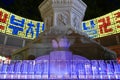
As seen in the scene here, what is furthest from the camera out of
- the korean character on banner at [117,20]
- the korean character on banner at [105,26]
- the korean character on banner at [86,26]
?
the korean character on banner at [86,26]

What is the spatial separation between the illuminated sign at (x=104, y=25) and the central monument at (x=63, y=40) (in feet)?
34.6

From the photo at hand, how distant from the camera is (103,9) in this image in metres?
19.3

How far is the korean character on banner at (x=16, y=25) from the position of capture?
17094 millimetres

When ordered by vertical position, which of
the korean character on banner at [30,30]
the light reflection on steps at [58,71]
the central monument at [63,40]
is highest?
the korean character on banner at [30,30]

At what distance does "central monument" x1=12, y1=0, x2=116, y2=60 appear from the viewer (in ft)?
16.3

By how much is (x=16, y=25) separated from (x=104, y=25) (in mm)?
8039

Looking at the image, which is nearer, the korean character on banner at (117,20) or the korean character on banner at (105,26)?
the korean character on banner at (117,20)

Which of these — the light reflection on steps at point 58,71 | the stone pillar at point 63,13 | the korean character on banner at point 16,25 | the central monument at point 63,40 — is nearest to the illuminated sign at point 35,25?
the korean character on banner at point 16,25

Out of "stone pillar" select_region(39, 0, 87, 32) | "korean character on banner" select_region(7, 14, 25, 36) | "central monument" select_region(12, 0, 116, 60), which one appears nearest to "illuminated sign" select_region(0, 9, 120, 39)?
"korean character on banner" select_region(7, 14, 25, 36)

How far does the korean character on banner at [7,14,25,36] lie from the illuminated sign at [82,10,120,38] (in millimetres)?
5851

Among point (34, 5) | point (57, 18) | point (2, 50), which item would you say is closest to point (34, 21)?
point (34, 5)

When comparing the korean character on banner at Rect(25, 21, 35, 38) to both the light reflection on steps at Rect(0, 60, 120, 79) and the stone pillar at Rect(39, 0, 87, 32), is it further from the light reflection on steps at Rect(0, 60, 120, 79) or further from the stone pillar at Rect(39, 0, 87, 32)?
the light reflection on steps at Rect(0, 60, 120, 79)

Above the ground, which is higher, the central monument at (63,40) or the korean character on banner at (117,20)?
the korean character on banner at (117,20)

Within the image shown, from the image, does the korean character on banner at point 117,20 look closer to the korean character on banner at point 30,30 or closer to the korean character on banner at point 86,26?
the korean character on banner at point 86,26
